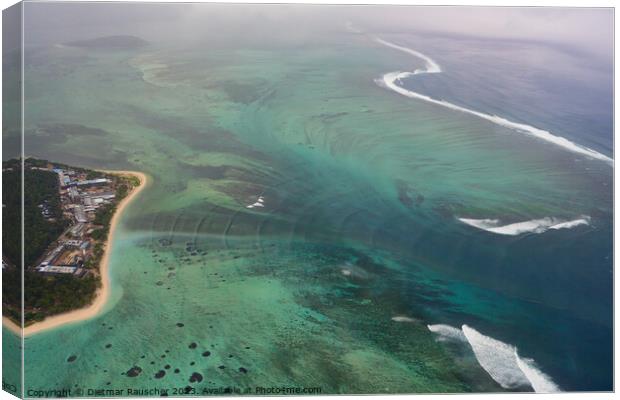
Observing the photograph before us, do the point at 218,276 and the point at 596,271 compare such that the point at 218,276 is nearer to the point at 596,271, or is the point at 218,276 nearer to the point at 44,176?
the point at 44,176

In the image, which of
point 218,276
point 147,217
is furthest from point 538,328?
point 147,217

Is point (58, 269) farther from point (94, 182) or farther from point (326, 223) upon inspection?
point (326, 223)

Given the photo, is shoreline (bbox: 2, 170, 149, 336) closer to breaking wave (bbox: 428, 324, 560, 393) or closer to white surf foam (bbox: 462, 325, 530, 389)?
breaking wave (bbox: 428, 324, 560, 393)

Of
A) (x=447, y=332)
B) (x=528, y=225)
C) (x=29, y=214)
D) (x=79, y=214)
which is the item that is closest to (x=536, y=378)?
(x=447, y=332)

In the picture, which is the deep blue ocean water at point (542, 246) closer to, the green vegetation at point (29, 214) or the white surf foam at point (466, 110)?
the white surf foam at point (466, 110)

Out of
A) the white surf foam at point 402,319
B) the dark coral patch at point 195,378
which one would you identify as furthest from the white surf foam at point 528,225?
the dark coral patch at point 195,378

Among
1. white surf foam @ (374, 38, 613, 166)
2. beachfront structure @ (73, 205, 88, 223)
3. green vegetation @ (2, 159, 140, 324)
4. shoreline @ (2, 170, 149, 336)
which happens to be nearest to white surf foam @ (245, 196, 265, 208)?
shoreline @ (2, 170, 149, 336)
